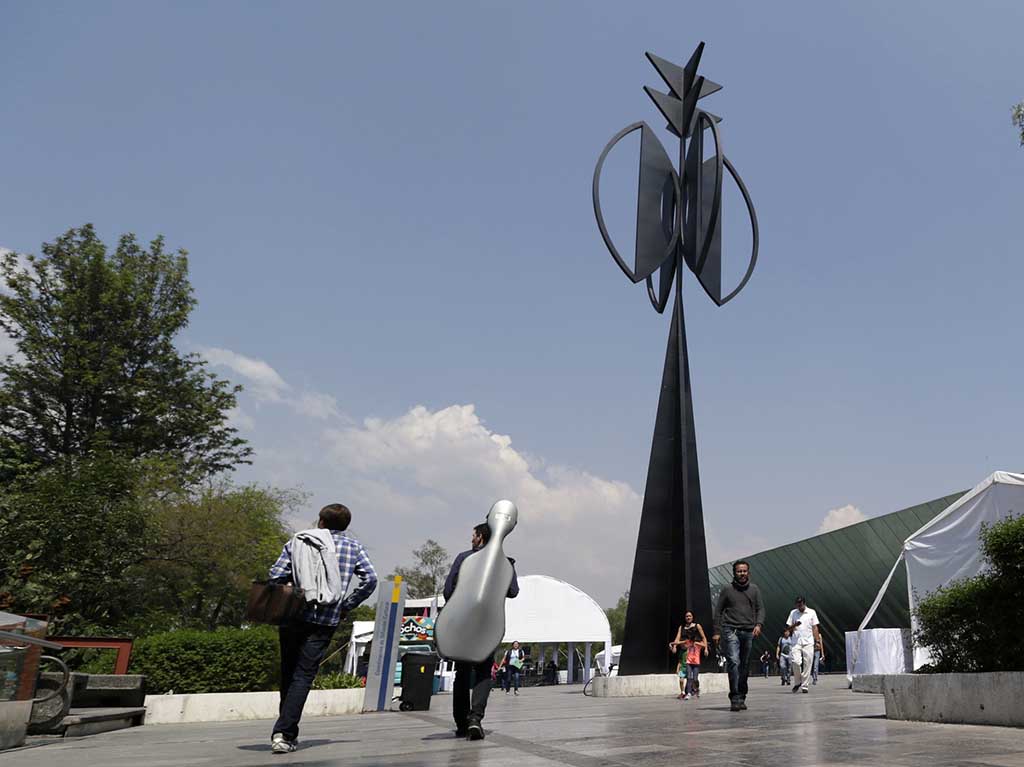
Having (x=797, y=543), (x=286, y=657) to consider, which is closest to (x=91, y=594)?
(x=286, y=657)

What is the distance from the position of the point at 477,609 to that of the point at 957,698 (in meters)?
4.08

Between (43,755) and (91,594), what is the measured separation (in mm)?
15762

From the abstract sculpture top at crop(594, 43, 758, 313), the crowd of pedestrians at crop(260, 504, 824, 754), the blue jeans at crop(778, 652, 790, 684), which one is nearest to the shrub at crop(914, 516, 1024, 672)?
the crowd of pedestrians at crop(260, 504, 824, 754)

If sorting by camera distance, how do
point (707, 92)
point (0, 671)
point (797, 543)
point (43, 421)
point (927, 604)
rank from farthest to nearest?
point (797, 543), point (43, 421), point (707, 92), point (927, 604), point (0, 671)

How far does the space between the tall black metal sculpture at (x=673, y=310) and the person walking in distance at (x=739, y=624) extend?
798 cm

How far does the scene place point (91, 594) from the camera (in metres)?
20.2

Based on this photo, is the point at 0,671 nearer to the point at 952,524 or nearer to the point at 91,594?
the point at 91,594

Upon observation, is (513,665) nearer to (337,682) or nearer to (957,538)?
(957,538)

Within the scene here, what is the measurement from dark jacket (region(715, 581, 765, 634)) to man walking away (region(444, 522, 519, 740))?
3.95 metres

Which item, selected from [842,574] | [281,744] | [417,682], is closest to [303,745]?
[281,744]

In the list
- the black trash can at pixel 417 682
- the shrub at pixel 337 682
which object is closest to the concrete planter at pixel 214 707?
the shrub at pixel 337 682

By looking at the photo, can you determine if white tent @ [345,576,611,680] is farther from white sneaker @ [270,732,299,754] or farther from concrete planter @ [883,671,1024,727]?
white sneaker @ [270,732,299,754]

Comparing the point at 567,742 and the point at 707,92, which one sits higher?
the point at 707,92

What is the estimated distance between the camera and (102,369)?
113ft
